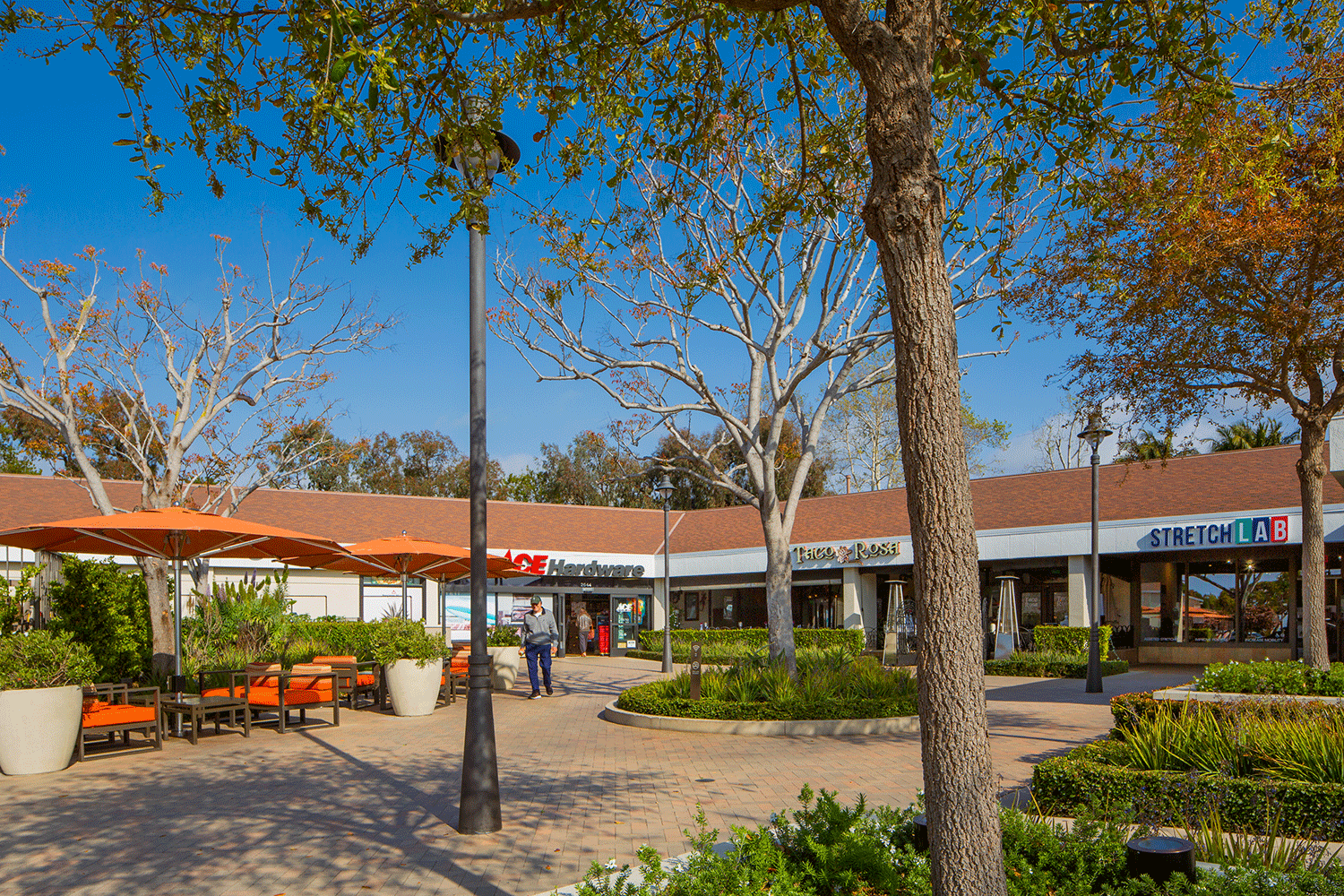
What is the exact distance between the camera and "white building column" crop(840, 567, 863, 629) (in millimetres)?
31578

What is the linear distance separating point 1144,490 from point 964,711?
24849 millimetres

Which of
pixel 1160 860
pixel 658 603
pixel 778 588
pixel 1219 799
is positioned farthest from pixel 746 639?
pixel 1160 860

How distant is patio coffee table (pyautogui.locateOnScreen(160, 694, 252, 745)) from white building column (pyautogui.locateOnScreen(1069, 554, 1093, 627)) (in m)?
21.0

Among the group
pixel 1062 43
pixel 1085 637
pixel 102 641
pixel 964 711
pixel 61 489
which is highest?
pixel 1062 43

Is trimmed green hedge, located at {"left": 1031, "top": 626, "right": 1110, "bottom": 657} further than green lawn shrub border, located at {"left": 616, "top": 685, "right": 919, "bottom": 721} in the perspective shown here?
Yes

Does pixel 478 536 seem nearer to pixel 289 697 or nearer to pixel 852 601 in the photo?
pixel 289 697

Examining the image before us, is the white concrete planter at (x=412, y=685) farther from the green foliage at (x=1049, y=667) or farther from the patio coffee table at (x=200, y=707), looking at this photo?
the green foliage at (x=1049, y=667)

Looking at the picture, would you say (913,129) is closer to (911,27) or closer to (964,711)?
(911,27)

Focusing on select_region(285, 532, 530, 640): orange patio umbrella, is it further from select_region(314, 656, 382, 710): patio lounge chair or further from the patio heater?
the patio heater

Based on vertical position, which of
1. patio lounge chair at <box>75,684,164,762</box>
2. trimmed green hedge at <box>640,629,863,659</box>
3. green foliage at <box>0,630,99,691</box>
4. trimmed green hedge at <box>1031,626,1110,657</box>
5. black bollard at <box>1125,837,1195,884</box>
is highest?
green foliage at <box>0,630,99,691</box>

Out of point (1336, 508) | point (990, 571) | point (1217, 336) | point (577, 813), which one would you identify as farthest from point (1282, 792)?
point (990, 571)

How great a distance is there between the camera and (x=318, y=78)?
232 inches

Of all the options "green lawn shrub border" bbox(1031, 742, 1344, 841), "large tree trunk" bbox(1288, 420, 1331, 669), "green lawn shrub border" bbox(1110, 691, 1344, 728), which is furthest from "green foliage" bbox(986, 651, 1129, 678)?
"green lawn shrub border" bbox(1031, 742, 1344, 841)

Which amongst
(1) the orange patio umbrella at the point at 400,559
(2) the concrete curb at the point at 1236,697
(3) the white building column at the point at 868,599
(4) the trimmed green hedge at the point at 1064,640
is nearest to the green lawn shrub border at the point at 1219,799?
(2) the concrete curb at the point at 1236,697
